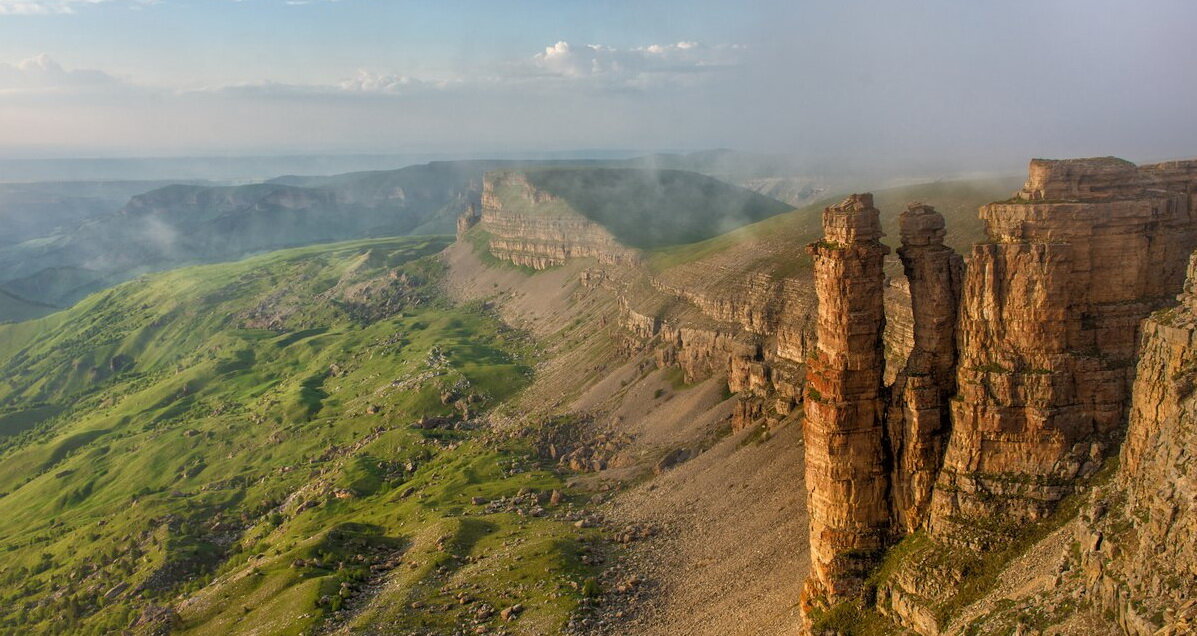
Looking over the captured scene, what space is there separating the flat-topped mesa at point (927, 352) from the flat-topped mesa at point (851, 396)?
2013 mm

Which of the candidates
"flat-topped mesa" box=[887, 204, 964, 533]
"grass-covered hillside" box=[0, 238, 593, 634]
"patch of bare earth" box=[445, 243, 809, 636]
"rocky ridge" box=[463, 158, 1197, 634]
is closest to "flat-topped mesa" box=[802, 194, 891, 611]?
"rocky ridge" box=[463, 158, 1197, 634]

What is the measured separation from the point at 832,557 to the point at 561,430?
88.1m

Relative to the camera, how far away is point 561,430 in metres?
143

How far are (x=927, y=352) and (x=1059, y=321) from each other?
7.55 m

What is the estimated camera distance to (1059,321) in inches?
1940

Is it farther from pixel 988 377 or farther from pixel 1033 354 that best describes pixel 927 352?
pixel 1033 354

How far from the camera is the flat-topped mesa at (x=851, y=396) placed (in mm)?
56062

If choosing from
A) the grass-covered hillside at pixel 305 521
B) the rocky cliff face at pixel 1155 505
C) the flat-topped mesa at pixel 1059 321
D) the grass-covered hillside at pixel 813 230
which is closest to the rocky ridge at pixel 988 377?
the flat-topped mesa at pixel 1059 321

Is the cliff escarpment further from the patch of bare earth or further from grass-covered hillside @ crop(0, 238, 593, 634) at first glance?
grass-covered hillside @ crop(0, 238, 593, 634)

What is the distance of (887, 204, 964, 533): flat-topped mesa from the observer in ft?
176

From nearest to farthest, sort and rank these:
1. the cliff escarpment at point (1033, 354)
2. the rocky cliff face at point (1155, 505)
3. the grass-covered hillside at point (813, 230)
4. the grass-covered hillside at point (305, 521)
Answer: the rocky cliff face at point (1155, 505), the cliff escarpment at point (1033, 354), the grass-covered hillside at point (305, 521), the grass-covered hillside at point (813, 230)

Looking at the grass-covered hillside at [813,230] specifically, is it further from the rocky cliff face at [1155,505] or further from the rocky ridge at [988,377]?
the rocky cliff face at [1155,505]

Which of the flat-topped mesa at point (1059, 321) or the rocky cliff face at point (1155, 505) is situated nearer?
the rocky cliff face at point (1155, 505)

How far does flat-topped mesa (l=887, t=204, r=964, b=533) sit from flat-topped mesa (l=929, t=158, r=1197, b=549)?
2.56 meters
